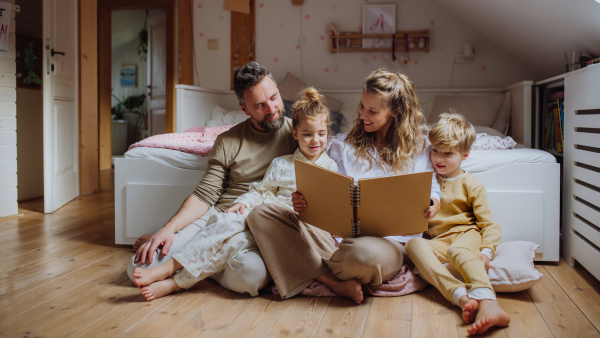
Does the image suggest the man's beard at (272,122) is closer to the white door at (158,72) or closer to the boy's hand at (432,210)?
the boy's hand at (432,210)

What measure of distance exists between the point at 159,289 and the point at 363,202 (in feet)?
2.27

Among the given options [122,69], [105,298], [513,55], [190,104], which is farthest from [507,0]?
[122,69]

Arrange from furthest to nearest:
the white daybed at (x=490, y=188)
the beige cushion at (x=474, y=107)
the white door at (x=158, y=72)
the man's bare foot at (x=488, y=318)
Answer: the white door at (x=158, y=72), the beige cushion at (x=474, y=107), the white daybed at (x=490, y=188), the man's bare foot at (x=488, y=318)

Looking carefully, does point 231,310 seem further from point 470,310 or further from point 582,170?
point 582,170

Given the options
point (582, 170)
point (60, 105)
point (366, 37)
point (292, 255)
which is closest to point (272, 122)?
point (292, 255)

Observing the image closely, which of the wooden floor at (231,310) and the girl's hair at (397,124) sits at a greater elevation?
the girl's hair at (397,124)

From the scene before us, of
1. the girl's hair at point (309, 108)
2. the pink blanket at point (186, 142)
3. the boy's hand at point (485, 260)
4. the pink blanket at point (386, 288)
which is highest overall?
the girl's hair at point (309, 108)

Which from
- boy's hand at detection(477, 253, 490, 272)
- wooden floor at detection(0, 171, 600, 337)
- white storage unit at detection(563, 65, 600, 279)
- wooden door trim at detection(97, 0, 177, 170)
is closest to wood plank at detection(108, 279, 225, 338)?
wooden floor at detection(0, 171, 600, 337)

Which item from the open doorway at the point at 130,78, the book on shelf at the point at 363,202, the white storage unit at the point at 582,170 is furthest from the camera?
the open doorway at the point at 130,78

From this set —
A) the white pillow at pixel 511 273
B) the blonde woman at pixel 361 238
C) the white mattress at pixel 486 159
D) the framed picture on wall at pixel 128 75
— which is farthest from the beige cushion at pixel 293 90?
the framed picture on wall at pixel 128 75

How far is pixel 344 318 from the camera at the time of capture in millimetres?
1292

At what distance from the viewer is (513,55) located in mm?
3047

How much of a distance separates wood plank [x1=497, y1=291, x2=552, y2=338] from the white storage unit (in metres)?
0.33

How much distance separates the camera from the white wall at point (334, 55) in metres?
3.15
